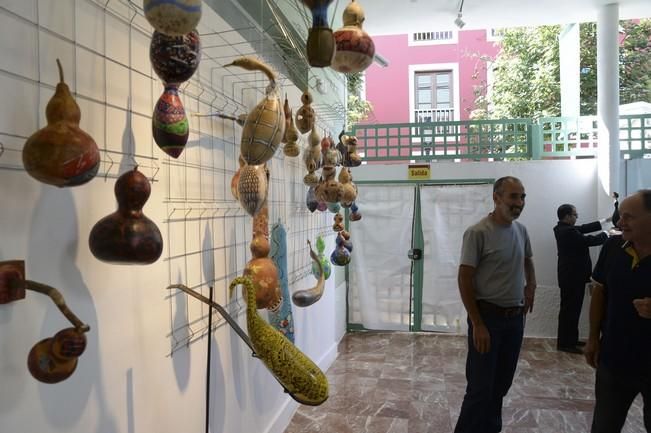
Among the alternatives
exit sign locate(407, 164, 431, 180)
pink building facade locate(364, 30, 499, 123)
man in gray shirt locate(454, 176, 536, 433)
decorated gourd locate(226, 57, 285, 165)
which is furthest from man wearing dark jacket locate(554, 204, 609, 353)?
pink building facade locate(364, 30, 499, 123)

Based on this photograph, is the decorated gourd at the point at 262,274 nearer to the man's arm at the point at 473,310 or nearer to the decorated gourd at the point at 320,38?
the decorated gourd at the point at 320,38

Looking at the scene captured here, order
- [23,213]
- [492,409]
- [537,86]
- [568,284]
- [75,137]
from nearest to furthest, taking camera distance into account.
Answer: [75,137]
[23,213]
[492,409]
[568,284]
[537,86]

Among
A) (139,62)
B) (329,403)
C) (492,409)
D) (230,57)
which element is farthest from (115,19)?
(329,403)

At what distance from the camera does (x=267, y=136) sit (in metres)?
1.13

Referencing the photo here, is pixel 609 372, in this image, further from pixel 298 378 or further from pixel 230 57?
pixel 230 57

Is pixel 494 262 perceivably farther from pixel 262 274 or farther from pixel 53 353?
pixel 53 353

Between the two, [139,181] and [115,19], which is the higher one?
[115,19]

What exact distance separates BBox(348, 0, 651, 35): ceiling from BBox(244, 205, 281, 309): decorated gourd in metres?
2.59

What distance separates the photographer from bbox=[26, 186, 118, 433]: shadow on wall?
930 mm

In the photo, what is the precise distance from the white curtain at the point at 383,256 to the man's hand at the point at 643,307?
281 centimetres

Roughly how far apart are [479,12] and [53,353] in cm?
410

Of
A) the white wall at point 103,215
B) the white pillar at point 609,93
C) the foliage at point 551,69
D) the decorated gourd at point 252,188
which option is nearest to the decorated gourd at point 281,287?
the white wall at point 103,215

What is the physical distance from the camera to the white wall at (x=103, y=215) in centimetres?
88

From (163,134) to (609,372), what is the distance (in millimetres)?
1660
